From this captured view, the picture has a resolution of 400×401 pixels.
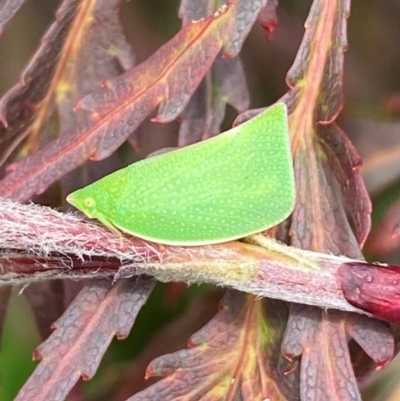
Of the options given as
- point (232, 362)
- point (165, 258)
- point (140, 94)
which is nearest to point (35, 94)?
point (140, 94)

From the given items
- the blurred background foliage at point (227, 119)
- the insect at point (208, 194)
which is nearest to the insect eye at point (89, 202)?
the insect at point (208, 194)

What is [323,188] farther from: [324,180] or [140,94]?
[140,94]

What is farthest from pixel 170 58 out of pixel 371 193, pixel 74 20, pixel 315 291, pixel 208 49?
pixel 371 193

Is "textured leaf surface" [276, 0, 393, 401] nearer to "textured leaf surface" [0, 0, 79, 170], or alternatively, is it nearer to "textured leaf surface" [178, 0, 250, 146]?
"textured leaf surface" [178, 0, 250, 146]

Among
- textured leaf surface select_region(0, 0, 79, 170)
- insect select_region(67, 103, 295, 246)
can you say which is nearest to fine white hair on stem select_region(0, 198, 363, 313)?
insect select_region(67, 103, 295, 246)

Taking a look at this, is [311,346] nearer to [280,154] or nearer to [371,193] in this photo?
[280,154]

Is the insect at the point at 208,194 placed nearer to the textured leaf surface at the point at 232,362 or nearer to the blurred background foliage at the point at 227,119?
the textured leaf surface at the point at 232,362
